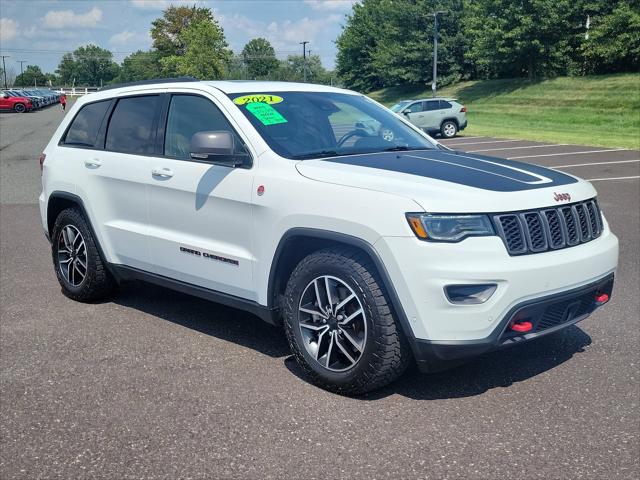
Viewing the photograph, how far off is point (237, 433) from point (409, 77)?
60289 millimetres

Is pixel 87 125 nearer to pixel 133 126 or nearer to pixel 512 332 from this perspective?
pixel 133 126

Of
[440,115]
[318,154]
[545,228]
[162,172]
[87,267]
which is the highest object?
[318,154]

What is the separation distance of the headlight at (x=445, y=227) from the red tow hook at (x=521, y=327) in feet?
1.64

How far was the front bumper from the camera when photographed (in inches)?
143

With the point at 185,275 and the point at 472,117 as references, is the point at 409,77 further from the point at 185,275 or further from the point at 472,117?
the point at 185,275

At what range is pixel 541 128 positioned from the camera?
33562mm

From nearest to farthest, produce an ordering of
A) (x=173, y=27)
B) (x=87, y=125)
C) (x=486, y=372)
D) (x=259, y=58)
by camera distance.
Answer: (x=486, y=372) → (x=87, y=125) → (x=173, y=27) → (x=259, y=58)

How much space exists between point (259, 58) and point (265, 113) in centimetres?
12613

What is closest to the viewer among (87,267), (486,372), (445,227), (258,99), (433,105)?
(445,227)

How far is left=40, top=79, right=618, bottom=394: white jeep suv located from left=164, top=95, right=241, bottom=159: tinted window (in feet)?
0.04

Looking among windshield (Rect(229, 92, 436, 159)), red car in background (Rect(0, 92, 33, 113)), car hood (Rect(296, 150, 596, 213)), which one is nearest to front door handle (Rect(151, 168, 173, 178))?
windshield (Rect(229, 92, 436, 159))

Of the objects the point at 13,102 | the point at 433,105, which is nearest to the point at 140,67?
the point at 13,102

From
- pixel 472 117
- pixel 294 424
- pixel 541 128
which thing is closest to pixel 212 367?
pixel 294 424

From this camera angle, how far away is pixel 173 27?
4146 inches
